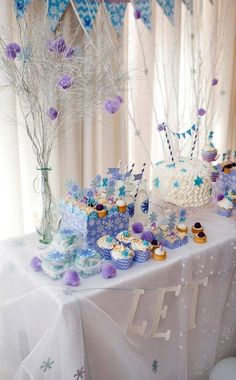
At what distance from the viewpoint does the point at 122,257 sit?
1159 mm

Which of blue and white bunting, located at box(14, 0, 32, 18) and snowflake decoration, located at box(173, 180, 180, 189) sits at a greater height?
blue and white bunting, located at box(14, 0, 32, 18)

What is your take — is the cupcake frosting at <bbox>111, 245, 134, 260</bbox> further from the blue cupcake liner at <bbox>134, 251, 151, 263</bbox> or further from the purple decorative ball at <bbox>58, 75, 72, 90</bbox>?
the purple decorative ball at <bbox>58, 75, 72, 90</bbox>

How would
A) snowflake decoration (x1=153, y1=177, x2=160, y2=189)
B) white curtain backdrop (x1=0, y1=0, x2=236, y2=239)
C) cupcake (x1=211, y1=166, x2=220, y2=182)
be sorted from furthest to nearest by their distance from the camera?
1. cupcake (x1=211, y1=166, x2=220, y2=182)
2. white curtain backdrop (x1=0, y1=0, x2=236, y2=239)
3. snowflake decoration (x1=153, y1=177, x2=160, y2=189)

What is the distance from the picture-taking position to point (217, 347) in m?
1.51

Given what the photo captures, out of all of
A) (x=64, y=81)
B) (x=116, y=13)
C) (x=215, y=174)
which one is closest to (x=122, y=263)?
(x=64, y=81)

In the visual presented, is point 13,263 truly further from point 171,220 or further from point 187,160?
point 187,160

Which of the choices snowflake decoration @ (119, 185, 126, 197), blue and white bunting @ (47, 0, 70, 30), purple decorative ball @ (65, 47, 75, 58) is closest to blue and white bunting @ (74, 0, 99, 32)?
blue and white bunting @ (47, 0, 70, 30)

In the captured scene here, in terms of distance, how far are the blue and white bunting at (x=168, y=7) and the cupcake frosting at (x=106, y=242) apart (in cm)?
124

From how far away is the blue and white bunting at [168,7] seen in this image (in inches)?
75.3

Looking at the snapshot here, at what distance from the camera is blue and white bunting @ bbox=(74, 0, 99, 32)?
62.5 inches

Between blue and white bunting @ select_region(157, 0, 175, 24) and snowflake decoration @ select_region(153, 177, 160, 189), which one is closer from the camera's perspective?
snowflake decoration @ select_region(153, 177, 160, 189)

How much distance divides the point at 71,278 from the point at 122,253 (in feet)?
0.57

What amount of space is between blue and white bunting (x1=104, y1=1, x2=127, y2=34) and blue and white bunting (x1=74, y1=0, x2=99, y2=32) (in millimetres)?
79

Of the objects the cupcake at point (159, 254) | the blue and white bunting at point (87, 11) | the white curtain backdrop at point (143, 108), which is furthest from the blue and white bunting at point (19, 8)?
the cupcake at point (159, 254)
